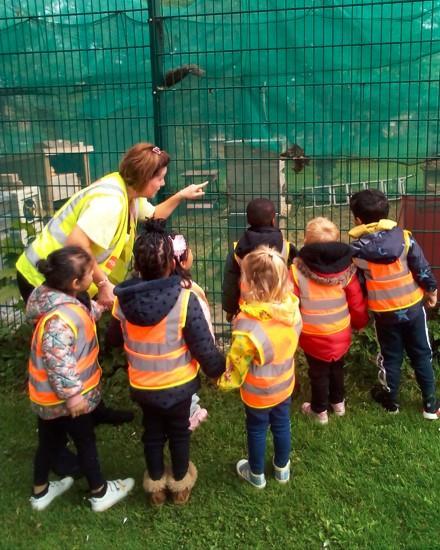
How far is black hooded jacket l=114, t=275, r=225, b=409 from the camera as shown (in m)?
2.73

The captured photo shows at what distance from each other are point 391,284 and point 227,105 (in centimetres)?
207

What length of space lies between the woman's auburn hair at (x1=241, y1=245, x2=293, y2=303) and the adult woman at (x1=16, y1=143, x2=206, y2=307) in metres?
0.84

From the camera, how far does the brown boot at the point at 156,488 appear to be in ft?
10.0

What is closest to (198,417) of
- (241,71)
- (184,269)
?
(184,269)

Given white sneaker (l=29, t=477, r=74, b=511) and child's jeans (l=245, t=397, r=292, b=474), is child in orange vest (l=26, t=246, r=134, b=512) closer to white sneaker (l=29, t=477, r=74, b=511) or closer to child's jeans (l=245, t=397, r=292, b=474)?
white sneaker (l=29, t=477, r=74, b=511)

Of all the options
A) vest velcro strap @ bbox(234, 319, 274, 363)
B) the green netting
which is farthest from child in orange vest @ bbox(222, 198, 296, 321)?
the green netting

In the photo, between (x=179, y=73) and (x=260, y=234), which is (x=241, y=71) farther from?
(x=260, y=234)

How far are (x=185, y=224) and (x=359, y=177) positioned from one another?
1.52 m

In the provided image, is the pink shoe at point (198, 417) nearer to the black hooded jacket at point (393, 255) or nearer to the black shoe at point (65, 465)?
the black shoe at point (65, 465)

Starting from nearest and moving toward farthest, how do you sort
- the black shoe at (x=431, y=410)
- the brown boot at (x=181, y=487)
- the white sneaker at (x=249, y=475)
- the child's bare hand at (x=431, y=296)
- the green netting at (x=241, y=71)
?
the brown boot at (x=181, y=487) → the white sneaker at (x=249, y=475) → the child's bare hand at (x=431, y=296) → the black shoe at (x=431, y=410) → the green netting at (x=241, y=71)

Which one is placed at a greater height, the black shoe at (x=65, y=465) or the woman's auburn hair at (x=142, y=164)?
the woman's auburn hair at (x=142, y=164)

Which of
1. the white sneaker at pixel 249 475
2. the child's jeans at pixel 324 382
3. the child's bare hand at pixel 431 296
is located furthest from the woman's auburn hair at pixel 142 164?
the child's bare hand at pixel 431 296

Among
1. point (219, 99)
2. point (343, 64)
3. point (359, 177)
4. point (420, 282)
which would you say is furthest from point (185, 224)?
point (420, 282)

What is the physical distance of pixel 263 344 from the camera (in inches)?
112
